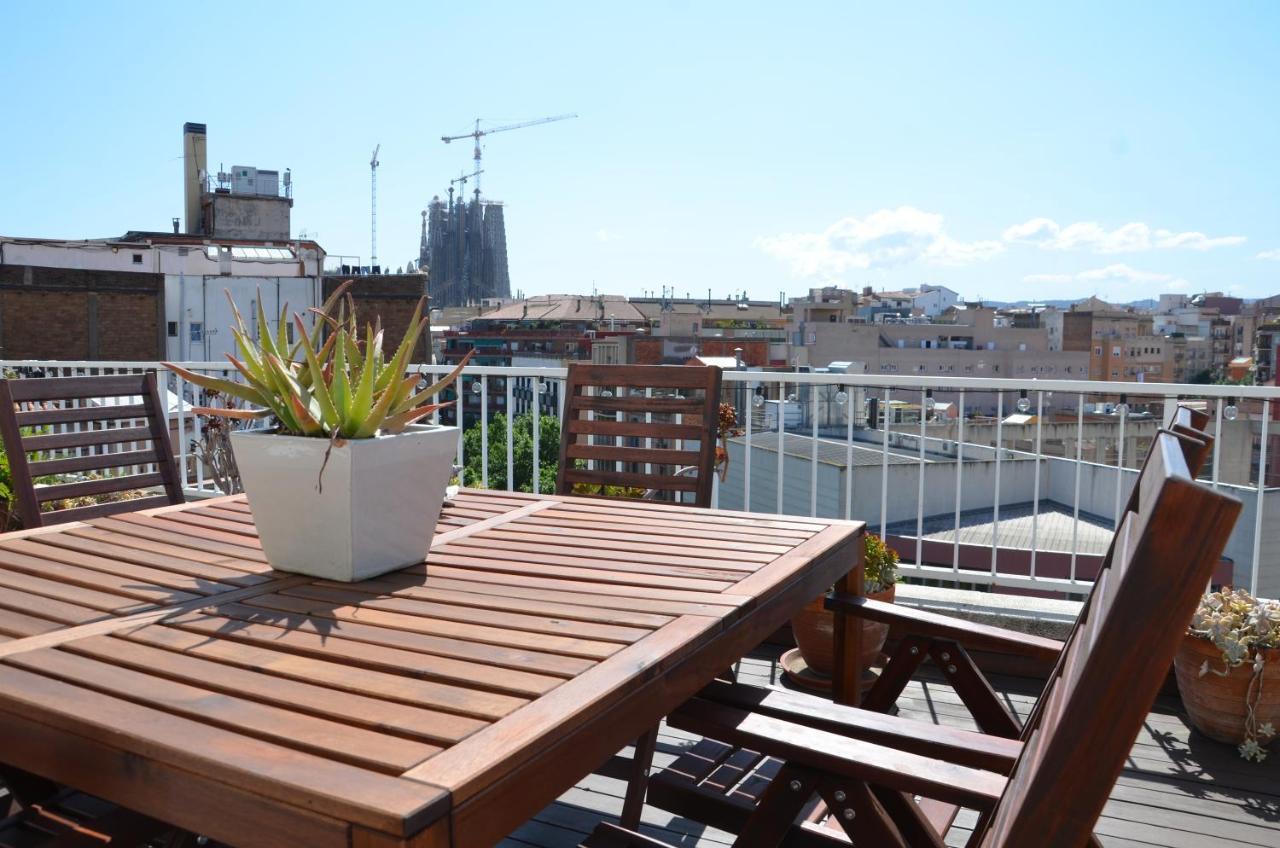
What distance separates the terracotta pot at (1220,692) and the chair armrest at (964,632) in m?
1.29

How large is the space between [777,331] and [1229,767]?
215 feet

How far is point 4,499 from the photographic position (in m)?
4.33

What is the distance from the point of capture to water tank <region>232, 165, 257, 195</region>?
4625cm

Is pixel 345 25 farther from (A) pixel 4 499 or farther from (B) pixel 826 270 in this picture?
(B) pixel 826 270

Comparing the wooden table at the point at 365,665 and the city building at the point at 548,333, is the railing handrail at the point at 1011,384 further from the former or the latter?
the city building at the point at 548,333

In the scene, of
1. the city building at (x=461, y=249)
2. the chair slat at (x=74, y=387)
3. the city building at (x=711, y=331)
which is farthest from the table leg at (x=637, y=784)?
the city building at (x=461, y=249)

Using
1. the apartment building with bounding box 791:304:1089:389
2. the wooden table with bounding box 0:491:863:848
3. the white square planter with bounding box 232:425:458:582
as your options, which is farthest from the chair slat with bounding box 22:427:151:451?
the apartment building with bounding box 791:304:1089:389

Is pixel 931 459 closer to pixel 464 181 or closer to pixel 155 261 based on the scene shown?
pixel 155 261

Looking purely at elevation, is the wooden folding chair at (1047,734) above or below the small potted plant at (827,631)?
above

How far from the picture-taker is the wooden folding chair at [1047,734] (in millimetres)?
778

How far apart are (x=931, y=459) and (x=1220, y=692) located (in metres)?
Answer: 11.1

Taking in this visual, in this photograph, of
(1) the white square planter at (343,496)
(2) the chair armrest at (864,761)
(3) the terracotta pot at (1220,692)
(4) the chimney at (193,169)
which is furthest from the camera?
(4) the chimney at (193,169)

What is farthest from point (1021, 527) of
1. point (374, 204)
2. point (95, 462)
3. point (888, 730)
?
point (374, 204)

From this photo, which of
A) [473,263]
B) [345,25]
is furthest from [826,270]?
[345,25]
